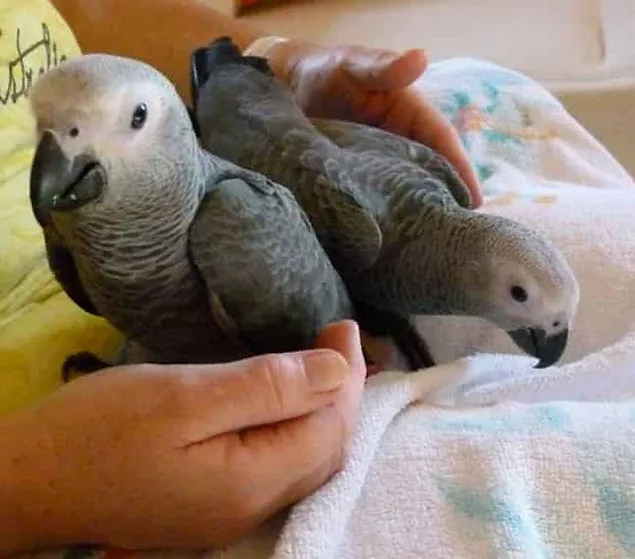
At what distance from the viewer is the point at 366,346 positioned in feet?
2.96

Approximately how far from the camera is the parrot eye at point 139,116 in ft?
2.20

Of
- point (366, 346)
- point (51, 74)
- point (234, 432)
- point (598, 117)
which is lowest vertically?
point (598, 117)

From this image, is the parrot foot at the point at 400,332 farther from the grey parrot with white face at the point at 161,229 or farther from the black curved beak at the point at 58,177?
the black curved beak at the point at 58,177

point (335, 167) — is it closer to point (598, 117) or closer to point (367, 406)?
point (367, 406)

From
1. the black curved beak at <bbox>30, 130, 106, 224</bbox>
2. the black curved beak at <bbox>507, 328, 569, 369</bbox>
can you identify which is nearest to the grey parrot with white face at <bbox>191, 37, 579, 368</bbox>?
the black curved beak at <bbox>507, 328, 569, 369</bbox>

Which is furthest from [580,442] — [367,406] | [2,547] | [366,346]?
[2,547]

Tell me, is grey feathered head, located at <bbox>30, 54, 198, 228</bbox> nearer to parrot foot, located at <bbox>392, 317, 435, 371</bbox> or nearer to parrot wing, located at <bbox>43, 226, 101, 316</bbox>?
parrot wing, located at <bbox>43, 226, 101, 316</bbox>

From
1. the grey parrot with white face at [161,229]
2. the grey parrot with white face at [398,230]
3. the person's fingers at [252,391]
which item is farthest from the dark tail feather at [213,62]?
the person's fingers at [252,391]

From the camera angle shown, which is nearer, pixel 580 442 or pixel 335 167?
pixel 580 442

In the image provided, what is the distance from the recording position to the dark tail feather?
1.03 metres

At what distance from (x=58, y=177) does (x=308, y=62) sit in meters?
0.51

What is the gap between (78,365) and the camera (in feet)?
2.72

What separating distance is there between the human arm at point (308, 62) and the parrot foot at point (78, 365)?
0.41 metres

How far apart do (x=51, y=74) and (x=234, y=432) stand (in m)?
0.26
